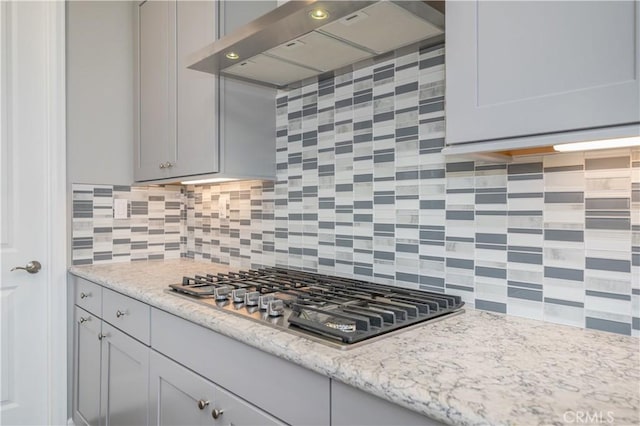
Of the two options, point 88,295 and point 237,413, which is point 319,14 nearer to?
point 237,413

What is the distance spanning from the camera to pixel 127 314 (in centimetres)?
169

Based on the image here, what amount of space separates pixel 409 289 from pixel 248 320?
594mm

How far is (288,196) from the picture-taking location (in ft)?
6.44

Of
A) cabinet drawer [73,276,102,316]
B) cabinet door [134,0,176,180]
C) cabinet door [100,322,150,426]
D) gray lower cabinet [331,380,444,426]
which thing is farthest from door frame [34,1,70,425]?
gray lower cabinet [331,380,444,426]

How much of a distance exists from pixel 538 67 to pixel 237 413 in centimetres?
109

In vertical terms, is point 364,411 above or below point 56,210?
below

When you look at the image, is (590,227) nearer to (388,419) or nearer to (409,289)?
(409,289)

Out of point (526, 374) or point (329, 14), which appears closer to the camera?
point (526, 374)

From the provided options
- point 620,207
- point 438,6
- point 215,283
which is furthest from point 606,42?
point 215,283

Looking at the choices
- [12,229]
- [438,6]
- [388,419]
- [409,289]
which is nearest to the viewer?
[388,419]

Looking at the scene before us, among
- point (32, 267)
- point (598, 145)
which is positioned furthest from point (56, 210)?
point (598, 145)

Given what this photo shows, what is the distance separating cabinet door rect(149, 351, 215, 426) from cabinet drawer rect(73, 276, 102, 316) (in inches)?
25.2

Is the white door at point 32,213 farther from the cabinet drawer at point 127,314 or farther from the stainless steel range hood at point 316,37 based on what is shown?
the stainless steel range hood at point 316,37

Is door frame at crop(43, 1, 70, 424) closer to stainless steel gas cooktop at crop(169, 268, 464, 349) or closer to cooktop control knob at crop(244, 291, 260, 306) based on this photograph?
stainless steel gas cooktop at crop(169, 268, 464, 349)
